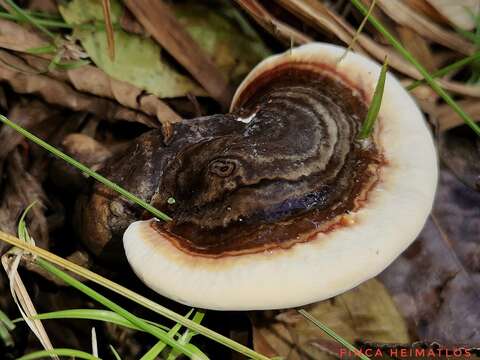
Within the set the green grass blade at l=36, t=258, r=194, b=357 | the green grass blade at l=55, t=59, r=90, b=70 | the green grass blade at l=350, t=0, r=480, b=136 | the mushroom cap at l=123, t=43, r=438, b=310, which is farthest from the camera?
the green grass blade at l=55, t=59, r=90, b=70

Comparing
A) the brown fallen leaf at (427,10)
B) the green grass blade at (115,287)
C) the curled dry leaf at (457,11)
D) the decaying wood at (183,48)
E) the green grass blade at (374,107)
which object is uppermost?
the curled dry leaf at (457,11)

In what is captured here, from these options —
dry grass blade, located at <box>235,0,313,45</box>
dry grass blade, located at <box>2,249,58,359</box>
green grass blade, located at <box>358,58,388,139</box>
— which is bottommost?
dry grass blade, located at <box>2,249,58,359</box>

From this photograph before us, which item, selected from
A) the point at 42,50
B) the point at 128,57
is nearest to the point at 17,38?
the point at 42,50

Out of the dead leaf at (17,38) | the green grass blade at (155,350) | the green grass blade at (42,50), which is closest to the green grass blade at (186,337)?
the green grass blade at (155,350)

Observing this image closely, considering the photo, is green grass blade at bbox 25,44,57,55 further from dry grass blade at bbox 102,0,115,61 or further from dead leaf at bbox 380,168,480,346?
dead leaf at bbox 380,168,480,346

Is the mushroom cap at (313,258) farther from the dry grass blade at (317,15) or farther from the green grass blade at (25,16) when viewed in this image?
the green grass blade at (25,16)

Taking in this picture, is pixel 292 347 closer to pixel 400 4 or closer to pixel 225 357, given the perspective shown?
pixel 225 357

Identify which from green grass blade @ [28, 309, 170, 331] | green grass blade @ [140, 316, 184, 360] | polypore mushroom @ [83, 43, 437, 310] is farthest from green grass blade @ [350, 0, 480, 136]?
green grass blade @ [28, 309, 170, 331]

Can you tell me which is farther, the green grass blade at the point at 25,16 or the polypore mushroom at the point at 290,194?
the green grass blade at the point at 25,16
